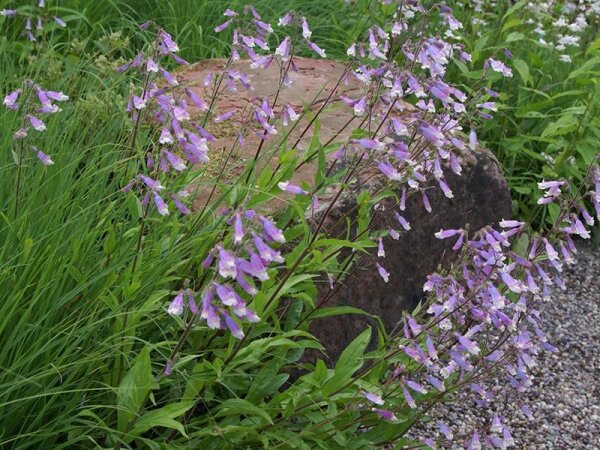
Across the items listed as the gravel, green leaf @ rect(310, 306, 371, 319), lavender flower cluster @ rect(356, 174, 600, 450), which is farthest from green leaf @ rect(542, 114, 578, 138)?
green leaf @ rect(310, 306, 371, 319)

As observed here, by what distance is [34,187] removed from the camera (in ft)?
10.9

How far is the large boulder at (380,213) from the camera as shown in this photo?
4.11 metres

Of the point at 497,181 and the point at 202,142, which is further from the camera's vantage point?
the point at 497,181

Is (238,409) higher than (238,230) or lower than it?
lower

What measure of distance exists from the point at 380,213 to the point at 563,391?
172 centimetres

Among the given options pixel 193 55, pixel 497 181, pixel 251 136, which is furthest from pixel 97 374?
pixel 193 55

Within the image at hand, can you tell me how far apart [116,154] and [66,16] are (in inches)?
92.7

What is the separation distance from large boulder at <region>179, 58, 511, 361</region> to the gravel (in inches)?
22.0

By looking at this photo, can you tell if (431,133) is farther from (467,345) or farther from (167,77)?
(167,77)

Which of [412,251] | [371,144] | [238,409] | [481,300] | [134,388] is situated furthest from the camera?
[412,251]

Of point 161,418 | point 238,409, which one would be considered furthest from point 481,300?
point 161,418

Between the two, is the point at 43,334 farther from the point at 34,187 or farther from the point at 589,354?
the point at 589,354

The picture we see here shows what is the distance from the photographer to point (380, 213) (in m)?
3.63

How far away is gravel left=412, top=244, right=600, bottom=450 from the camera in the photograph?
4344 millimetres
